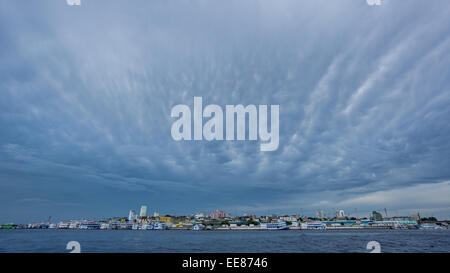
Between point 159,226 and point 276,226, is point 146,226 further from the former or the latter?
point 276,226

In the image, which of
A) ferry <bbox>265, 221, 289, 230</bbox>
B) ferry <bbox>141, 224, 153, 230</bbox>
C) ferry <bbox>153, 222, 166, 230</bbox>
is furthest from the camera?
ferry <bbox>153, 222, 166, 230</bbox>

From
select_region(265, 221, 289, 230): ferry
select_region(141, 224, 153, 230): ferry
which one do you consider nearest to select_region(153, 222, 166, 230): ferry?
select_region(141, 224, 153, 230): ferry

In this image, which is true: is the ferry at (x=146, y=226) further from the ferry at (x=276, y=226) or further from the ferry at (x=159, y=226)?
the ferry at (x=276, y=226)

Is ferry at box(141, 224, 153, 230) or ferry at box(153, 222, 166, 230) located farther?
ferry at box(153, 222, 166, 230)

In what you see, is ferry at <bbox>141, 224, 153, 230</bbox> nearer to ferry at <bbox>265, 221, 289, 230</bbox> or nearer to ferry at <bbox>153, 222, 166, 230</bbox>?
ferry at <bbox>153, 222, 166, 230</bbox>

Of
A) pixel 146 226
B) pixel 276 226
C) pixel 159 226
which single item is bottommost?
pixel 159 226

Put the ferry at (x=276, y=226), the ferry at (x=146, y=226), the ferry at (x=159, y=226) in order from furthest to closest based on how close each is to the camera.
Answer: the ferry at (x=159, y=226) → the ferry at (x=146, y=226) → the ferry at (x=276, y=226)

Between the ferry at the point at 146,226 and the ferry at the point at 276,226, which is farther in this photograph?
the ferry at the point at 146,226

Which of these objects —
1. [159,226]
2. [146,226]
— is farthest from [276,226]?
[146,226]

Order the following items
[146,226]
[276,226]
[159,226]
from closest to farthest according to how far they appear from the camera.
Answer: [276,226]
[146,226]
[159,226]

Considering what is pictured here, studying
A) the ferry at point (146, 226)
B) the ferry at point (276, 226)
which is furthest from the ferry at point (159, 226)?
the ferry at point (276, 226)
